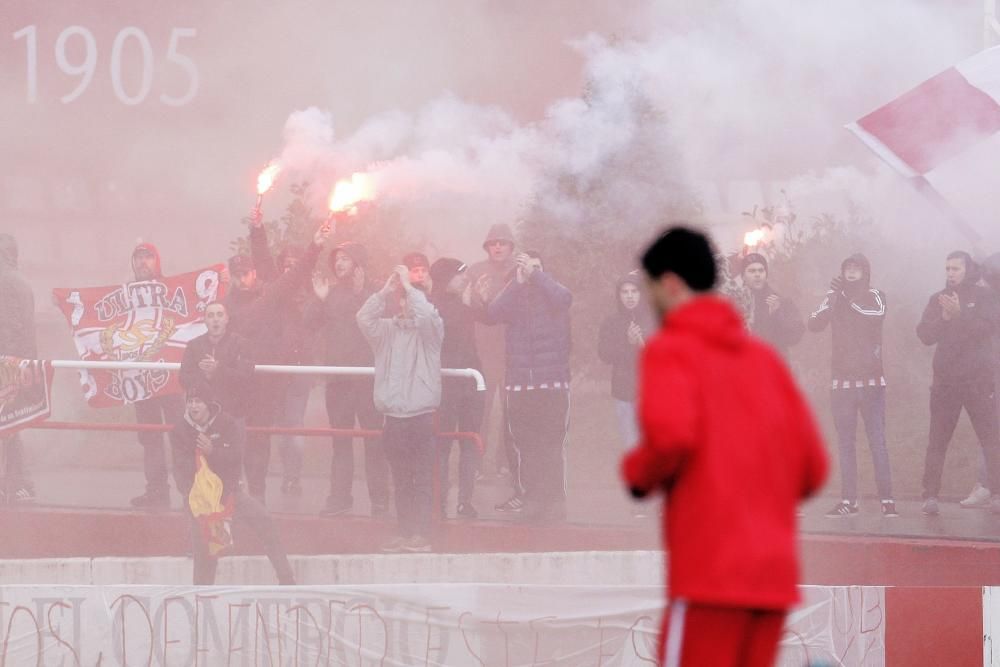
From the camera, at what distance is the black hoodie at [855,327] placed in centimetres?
926

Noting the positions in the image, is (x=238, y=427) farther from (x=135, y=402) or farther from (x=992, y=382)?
(x=992, y=382)

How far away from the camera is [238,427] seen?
8.82 metres

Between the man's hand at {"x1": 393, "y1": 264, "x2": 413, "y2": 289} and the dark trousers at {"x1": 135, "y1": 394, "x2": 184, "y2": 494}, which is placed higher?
the man's hand at {"x1": 393, "y1": 264, "x2": 413, "y2": 289}

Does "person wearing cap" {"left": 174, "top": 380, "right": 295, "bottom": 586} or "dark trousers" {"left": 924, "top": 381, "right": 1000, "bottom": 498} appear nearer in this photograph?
"person wearing cap" {"left": 174, "top": 380, "right": 295, "bottom": 586}

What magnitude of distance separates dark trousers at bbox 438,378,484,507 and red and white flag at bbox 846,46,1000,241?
3.50m

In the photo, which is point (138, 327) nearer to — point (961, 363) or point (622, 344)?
point (622, 344)

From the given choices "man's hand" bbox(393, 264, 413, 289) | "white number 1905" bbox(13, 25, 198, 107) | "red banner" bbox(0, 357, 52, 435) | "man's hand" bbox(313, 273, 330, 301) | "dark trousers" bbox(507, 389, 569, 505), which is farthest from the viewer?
"white number 1905" bbox(13, 25, 198, 107)

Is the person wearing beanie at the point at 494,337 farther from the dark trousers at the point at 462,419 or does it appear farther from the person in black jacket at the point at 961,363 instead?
the person in black jacket at the point at 961,363

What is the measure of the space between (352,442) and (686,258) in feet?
19.6

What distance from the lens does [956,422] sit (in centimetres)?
929

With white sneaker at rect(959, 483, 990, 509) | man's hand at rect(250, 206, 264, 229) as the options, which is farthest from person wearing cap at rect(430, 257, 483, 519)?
white sneaker at rect(959, 483, 990, 509)

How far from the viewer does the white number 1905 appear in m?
10.2

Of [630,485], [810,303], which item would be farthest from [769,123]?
[630,485]

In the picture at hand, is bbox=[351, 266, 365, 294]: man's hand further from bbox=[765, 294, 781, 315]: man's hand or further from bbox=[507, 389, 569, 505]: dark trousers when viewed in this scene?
bbox=[765, 294, 781, 315]: man's hand
